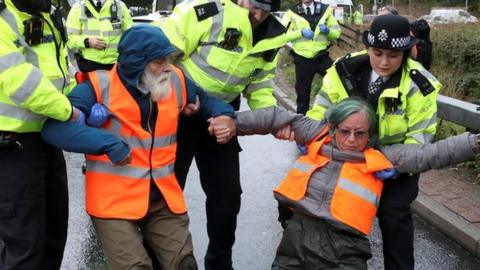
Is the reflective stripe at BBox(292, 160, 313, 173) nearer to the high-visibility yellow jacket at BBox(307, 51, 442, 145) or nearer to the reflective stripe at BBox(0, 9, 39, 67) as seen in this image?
the high-visibility yellow jacket at BBox(307, 51, 442, 145)

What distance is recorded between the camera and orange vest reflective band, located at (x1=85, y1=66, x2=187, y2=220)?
297 cm

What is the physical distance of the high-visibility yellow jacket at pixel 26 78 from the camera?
2.64 meters

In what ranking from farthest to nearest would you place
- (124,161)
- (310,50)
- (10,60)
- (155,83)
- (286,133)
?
(310,50) < (286,133) < (155,83) < (124,161) < (10,60)

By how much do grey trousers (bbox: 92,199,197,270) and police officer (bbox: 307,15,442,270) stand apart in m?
1.14

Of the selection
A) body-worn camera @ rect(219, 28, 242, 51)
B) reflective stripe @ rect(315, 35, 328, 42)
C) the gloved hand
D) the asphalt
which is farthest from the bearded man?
reflective stripe @ rect(315, 35, 328, 42)

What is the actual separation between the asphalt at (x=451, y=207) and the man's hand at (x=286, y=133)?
1.98m

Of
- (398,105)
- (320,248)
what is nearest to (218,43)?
(398,105)

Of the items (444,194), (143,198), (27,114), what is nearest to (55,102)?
(27,114)

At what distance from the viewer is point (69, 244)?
4754 millimetres

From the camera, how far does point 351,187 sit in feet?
10.2

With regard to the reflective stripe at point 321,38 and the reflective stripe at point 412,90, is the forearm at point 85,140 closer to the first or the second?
the reflective stripe at point 412,90

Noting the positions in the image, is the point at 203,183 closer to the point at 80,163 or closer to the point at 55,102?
the point at 55,102

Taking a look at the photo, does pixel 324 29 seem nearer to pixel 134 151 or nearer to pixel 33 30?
pixel 134 151

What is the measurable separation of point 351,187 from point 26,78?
1654 millimetres
